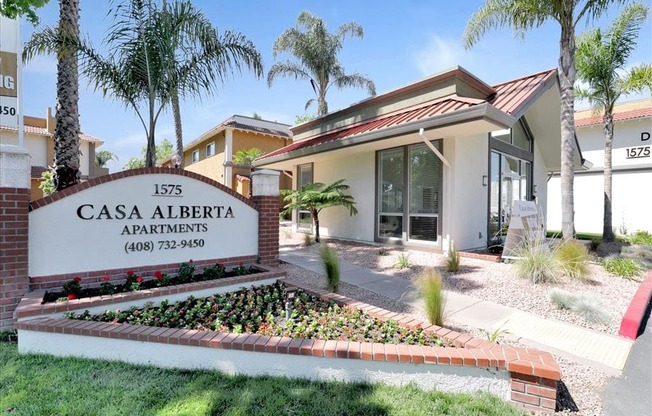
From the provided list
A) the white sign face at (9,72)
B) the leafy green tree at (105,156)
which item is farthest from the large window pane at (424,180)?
the leafy green tree at (105,156)

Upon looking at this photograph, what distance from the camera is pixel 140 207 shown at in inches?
197

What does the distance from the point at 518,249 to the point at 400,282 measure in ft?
9.29

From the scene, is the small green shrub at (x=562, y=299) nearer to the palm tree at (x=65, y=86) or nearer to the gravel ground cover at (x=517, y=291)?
the gravel ground cover at (x=517, y=291)

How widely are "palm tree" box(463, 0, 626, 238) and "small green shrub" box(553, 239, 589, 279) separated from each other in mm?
1552

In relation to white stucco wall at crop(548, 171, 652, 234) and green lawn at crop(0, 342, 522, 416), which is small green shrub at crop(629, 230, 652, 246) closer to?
white stucco wall at crop(548, 171, 652, 234)

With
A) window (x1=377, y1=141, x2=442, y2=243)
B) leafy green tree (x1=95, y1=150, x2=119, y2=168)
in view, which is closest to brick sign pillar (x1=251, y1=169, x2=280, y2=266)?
window (x1=377, y1=141, x2=442, y2=243)

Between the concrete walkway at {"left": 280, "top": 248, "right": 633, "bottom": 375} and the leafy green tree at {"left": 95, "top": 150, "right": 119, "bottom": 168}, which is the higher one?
the leafy green tree at {"left": 95, "top": 150, "right": 119, "bottom": 168}

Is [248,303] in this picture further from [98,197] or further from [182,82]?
[182,82]

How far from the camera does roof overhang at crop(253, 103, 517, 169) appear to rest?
6.40m

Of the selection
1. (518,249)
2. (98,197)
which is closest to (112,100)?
(98,197)

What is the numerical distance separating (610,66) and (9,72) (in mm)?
16000

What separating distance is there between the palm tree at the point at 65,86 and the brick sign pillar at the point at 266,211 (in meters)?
3.07

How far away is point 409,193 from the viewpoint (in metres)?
9.51

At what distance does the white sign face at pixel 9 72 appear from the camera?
16.0 ft
